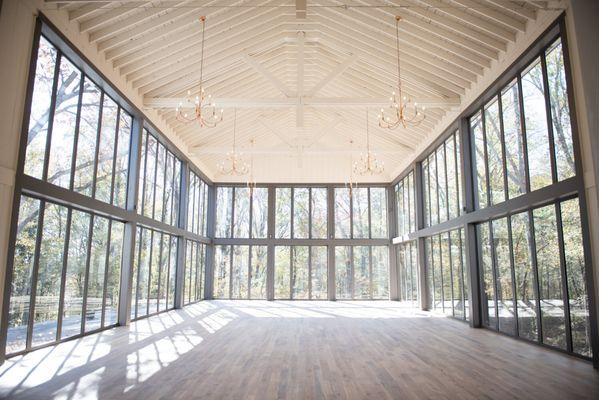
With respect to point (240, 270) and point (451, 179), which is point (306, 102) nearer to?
point (451, 179)

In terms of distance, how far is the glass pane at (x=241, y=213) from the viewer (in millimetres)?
15953

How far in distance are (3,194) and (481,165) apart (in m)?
8.45

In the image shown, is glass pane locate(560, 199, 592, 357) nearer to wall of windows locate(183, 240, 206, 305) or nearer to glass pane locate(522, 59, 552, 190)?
glass pane locate(522, 59, 552, 190)

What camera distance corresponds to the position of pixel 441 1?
6.46 m

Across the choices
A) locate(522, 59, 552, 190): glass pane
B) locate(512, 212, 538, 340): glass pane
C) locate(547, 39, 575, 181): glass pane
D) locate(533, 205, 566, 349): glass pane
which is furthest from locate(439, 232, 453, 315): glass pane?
locate(547, 39, 575, 181): glass pane

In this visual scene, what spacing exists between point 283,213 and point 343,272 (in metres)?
3.35

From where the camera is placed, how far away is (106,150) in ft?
25.7

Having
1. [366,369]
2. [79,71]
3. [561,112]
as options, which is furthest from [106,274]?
[561,112]

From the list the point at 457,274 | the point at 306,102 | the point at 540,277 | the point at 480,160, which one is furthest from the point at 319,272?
the point at 540,277

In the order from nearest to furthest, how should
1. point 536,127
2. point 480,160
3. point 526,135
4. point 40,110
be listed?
point 40,110 < point 536,127 < point 526,135 < point 480,160

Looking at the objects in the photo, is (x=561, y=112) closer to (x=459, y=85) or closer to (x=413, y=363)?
(x=459, y=85)

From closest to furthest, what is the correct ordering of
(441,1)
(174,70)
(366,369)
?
1. (366,369)
2. (441,1)
3. (174,70)

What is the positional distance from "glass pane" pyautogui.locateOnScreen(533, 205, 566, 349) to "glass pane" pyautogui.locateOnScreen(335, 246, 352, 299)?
9523mm

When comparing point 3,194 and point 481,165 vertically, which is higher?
point 481,165
